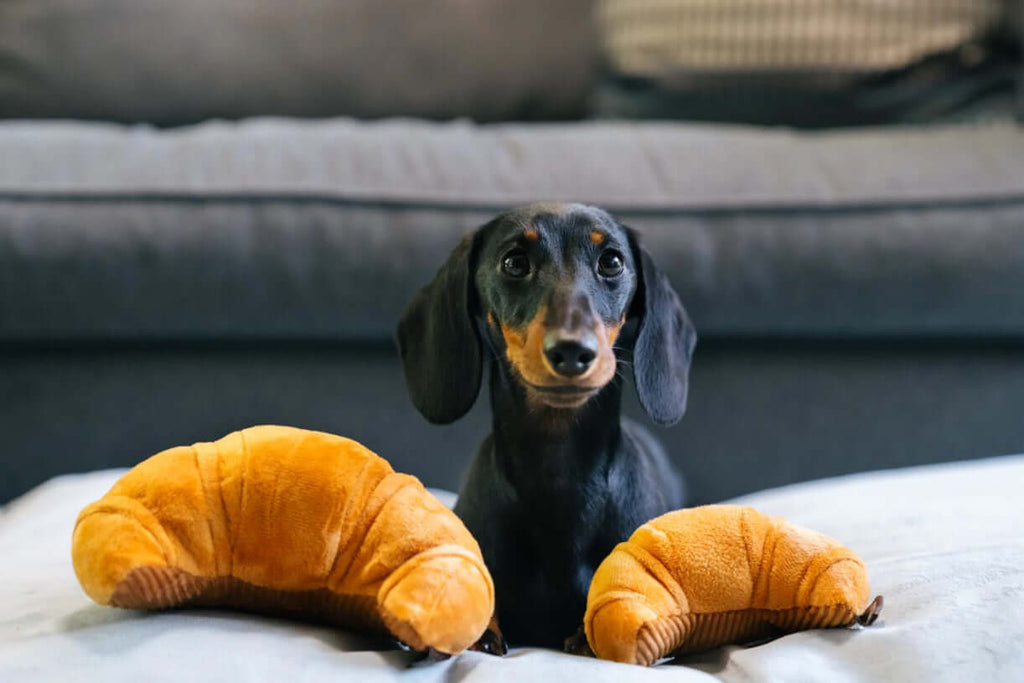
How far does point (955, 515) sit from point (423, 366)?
0.58 m

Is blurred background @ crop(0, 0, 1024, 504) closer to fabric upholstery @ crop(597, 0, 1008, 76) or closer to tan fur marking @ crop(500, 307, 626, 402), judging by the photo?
fabric upholstery @ crop(597, 0, 1008, 76)

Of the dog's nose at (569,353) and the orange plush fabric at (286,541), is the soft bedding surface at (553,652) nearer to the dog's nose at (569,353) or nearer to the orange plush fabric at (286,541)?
the orange plush fabric at (286,541)

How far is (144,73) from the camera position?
1.92 metres

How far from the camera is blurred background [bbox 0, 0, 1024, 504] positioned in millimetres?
1443

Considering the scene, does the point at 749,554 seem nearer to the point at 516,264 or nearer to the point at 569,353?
the point at 569,353

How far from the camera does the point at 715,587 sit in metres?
0.79

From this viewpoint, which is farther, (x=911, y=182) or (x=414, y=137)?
(x=414, y=137)

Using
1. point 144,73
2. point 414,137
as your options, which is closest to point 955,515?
point 414,137

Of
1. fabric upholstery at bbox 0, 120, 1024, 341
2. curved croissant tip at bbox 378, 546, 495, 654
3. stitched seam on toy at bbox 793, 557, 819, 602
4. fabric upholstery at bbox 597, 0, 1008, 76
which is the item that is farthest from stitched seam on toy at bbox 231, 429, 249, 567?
fabric upholstery at bbox 597, 0, 1008, 76

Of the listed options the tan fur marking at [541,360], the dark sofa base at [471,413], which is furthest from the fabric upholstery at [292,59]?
the tan fur marking at [541,360]

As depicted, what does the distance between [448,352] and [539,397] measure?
0.55 feet

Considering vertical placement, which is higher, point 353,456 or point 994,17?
point 994,17

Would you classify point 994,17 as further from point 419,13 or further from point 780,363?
point 419,13

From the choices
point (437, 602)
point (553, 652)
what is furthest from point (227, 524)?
point (553, 652)
